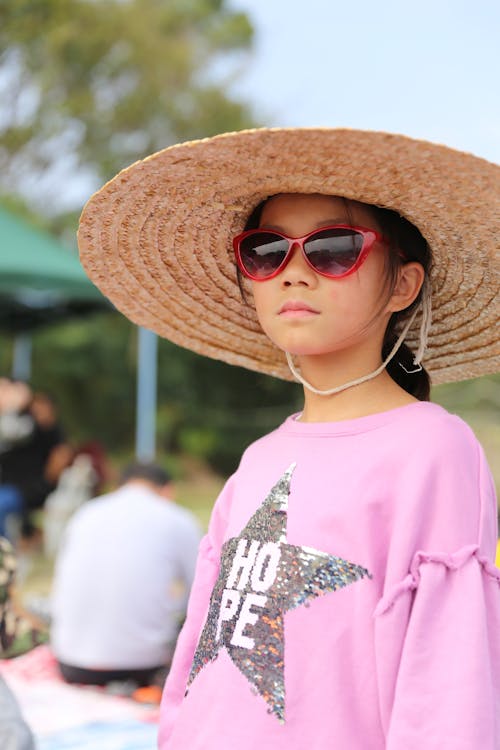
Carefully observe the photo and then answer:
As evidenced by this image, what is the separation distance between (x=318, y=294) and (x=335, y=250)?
0.24 ft

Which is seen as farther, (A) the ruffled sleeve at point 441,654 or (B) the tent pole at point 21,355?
(B) the tent pole at point 21,355

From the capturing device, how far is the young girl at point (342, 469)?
127 centimetres

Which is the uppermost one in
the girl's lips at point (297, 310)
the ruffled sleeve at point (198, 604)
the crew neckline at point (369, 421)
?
the girl's lips at point (297, 310)

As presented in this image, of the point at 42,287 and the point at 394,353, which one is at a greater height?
the point at 42,287

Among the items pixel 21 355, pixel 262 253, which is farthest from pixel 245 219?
pixel 21 355

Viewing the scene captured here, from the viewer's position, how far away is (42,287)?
25.0 feet

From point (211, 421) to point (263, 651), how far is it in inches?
652

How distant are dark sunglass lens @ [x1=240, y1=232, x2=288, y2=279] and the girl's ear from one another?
0.21 m

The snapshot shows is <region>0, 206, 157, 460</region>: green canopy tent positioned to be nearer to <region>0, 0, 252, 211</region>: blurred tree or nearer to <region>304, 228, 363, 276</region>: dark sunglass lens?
<region>304, 228, 363, 276</region>: dark sunglass lens

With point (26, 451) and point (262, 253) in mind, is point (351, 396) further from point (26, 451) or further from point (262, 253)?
point (26, 451)

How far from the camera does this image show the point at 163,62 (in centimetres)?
1959

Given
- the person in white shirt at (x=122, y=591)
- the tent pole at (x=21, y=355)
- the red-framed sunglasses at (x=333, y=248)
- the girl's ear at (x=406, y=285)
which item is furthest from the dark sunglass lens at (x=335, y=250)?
the tent pole at (x=21, y=355)

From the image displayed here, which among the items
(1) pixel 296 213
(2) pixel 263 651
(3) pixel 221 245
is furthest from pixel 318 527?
(3) pixel 221 245

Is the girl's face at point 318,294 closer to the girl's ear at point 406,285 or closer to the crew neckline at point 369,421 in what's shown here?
the girl's ear at point 406,285
